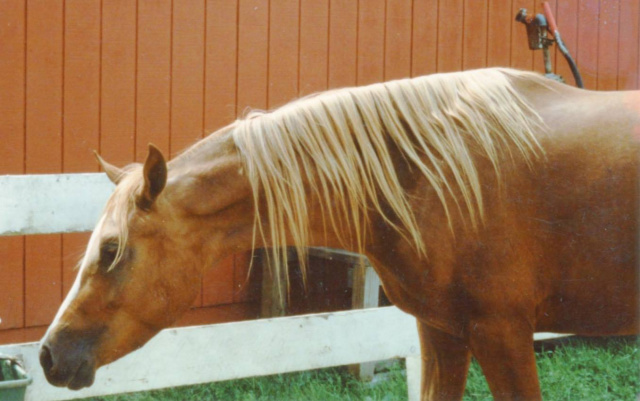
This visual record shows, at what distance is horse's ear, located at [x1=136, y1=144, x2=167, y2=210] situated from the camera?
6.88 ft

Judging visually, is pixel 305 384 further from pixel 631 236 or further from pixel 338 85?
pixel 631 236

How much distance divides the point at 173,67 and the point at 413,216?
231cm

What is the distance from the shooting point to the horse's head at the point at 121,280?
2139 mm

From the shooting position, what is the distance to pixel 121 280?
84.6 inches

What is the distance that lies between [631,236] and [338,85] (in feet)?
8.70

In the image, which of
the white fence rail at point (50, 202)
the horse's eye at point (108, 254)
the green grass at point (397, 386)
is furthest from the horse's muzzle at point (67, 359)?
the green grass at point (397, 386)

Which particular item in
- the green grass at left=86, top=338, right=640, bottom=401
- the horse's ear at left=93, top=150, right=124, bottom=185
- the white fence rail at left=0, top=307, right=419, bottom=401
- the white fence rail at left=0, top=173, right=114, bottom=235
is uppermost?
the horse's ear at left=93, top=150, right=124, bottom=185

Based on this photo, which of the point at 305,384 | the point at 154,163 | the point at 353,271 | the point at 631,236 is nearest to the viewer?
the point at 154,163

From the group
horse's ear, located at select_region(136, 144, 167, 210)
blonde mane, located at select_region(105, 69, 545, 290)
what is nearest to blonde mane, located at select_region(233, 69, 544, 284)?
blonde mane, located at select_region(105, 69, 545, 290)

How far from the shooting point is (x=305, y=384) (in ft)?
13.5

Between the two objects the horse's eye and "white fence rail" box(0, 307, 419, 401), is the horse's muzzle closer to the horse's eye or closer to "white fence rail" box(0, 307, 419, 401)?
the horse's eye

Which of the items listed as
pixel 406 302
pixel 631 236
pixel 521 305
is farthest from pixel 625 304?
pixel 406 302

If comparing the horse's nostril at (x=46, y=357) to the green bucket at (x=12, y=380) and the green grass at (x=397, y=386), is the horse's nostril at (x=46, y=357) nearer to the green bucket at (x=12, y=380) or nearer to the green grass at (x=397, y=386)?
the green bucket at (x=12, y=380)

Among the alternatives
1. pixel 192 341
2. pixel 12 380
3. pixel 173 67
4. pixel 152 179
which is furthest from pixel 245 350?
pixel 173 67
